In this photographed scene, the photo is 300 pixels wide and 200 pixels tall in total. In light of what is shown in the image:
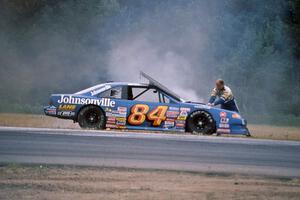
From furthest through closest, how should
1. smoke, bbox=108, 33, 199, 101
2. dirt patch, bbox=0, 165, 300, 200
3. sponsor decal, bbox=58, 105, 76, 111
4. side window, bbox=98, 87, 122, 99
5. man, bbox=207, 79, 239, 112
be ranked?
smoke, bbox=108, 33, 199, 101 → man, bbox=207, 79, 239, 112 → side window, bbox=98, 87, 122, 99 → sponsor decal, bbox=58, 105, 76, 111 → dirt patch, bbox=0, 165, 300, 200

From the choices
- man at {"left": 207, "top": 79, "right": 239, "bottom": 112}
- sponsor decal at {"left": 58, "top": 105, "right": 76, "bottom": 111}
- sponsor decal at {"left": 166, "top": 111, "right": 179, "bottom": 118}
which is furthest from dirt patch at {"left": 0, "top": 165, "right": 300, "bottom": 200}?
man at {"left": 207, "top": 79, "right": 239, "bottom": 112}

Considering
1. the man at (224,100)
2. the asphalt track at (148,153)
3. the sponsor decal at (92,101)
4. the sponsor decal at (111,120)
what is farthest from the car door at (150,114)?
the asphalt track at (148,153)

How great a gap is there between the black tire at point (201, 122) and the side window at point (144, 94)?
0.99 meters

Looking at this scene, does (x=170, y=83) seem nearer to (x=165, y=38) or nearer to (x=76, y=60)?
(x=165, y=38)

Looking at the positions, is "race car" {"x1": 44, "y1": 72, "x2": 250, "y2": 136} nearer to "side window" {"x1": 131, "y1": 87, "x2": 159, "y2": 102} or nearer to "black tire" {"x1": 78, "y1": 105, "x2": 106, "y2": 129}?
"black tire" {"x1": 78, "y1": 105, "x2": 106, "y2": 129}

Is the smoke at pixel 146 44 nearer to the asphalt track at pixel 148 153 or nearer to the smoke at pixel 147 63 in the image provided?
the smoke at pixel 147 63

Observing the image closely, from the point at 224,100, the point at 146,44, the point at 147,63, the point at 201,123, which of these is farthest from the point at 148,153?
the point at 146,44

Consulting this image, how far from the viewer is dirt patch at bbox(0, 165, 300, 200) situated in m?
7.74

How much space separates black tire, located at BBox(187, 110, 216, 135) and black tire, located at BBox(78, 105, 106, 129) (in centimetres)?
201

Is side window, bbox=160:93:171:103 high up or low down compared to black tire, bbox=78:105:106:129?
up

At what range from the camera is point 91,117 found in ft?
52.6

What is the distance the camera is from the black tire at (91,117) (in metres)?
16.0

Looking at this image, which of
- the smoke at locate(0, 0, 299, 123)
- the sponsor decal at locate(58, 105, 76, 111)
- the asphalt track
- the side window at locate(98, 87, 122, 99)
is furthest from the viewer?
the smoke at locate(0, 0, 299, 123)

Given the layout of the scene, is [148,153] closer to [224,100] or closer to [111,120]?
[111,120]
